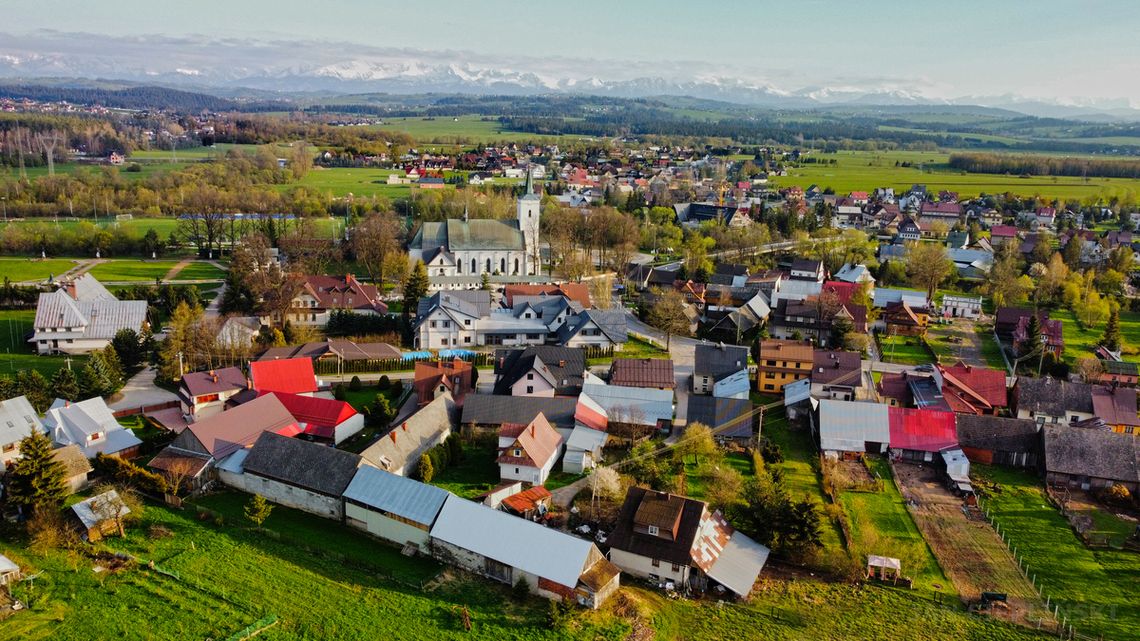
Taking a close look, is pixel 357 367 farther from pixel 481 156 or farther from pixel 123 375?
pixel 481 156

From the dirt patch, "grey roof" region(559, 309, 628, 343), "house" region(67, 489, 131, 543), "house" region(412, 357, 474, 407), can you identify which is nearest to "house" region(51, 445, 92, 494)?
"house" region(67, 489, 131, 543)

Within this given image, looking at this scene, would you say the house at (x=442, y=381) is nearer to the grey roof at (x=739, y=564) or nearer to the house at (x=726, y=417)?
the house at (x=726, y=417)

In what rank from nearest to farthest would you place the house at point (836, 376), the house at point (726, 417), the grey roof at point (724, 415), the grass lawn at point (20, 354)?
the house at point (726, 417)
the grey roof at point (724, 415)
the house at point (836, 376)
the grass lawn at point (20, 354)

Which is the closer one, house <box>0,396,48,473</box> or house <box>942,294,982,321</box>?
house <box>0,396,48,473</box>

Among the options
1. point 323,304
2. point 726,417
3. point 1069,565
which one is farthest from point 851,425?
point 323,304

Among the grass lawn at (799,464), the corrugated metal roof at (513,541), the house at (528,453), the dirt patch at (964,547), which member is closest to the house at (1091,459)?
the dirt patch at (964,547)

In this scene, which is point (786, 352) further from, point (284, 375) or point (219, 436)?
point (219, 436)

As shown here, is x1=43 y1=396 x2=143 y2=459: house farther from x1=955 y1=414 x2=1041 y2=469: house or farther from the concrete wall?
x1=955 y1=414 x2=1041 y2=469: house
